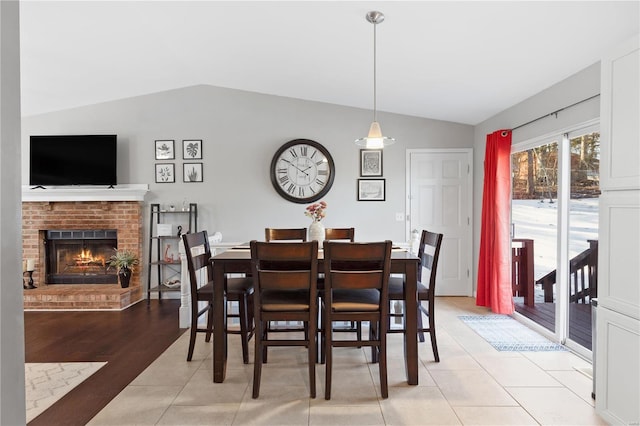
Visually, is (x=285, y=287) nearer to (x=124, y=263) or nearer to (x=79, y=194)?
(x=124, y=263)

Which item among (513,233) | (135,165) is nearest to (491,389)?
(513,233)

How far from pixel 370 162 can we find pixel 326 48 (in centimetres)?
192

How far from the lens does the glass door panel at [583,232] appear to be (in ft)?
10.2

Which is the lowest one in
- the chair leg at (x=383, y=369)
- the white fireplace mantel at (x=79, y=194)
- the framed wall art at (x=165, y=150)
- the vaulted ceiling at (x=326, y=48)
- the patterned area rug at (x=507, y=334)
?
the patterned area rug at (x=507, y=334)

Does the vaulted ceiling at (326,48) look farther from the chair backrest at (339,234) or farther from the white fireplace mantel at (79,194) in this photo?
the chair backrest at (339,234)

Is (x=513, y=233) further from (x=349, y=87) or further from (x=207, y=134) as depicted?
(x=207, y=134)

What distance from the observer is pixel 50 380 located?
269cm

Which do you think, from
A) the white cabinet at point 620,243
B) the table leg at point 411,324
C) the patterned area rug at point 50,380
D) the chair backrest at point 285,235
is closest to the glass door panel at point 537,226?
the white cabinet at point 620,243

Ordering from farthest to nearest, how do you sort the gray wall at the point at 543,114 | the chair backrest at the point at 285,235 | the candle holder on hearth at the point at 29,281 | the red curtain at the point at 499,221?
1. the candle holder on hearth at the point at 29,281
2. the red curtain at the point at 499,221
3. the chair backrest at the point at 285,235
4. the gray wall at the point at 543,114

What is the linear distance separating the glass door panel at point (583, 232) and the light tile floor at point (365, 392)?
1.39ft

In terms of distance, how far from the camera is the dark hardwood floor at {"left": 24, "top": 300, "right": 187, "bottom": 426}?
237 cm

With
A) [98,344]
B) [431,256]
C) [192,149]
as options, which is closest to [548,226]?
[431,256]

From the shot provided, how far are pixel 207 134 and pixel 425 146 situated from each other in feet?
9.68

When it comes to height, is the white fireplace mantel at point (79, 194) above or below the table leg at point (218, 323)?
above
